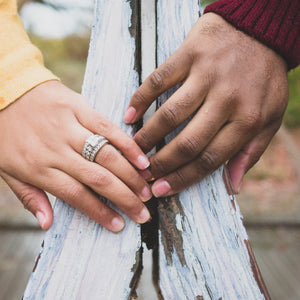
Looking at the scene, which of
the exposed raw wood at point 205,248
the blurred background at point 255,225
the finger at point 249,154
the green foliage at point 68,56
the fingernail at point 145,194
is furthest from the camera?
the green foliage at point 68,56

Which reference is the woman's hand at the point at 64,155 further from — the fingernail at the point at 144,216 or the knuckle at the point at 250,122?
the knuckle at the point at 250,122

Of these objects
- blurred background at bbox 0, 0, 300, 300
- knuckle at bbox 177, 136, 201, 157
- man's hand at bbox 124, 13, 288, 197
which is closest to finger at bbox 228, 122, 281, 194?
man's hand at bbox 124, 13, 288, 197

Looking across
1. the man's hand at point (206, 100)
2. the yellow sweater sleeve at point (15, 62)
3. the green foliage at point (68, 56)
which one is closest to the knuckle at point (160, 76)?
the man's hand at point (206, 100)

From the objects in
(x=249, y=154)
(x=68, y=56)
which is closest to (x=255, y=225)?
(x=249, y=154)

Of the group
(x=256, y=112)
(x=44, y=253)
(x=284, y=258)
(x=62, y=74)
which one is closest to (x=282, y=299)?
(x=284, y=258)

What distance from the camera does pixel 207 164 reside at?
1.89ft

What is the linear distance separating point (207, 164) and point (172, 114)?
11cm

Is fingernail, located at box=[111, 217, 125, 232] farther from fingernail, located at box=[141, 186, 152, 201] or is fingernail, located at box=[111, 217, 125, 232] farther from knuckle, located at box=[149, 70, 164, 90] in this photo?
knuckle, located at box=[149, 70, 164, 90]

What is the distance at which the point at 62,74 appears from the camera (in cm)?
421

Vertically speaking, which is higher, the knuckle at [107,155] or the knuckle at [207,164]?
the knuckle at [207,164]

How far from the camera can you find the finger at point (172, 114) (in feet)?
1.86

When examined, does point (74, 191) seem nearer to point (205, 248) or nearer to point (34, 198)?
point (34, 198)

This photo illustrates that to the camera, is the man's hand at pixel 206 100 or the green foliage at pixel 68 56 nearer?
the man's hand at pixel 206 100

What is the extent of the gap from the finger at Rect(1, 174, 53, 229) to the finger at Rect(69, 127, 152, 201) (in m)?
0.12
